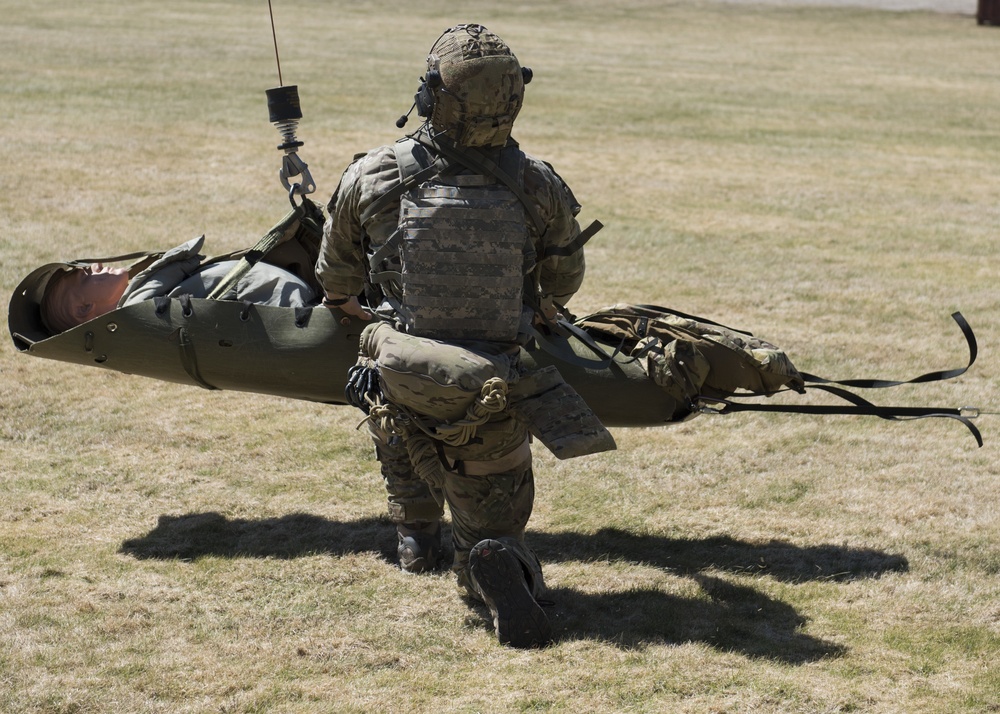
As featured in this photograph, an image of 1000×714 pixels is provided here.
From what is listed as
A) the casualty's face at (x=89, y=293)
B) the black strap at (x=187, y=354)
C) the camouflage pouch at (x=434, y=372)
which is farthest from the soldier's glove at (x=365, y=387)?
the casualty's face at (x=89, y=293)

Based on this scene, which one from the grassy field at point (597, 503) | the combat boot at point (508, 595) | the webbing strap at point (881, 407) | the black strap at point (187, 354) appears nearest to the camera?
the grassy field at point (597, 503)

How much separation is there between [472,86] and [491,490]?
1679mm

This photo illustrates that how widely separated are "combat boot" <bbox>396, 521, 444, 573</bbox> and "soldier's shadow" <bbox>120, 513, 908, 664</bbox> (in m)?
0.16

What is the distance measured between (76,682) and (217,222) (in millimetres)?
7981

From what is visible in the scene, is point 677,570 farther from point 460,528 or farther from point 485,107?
point 485,107

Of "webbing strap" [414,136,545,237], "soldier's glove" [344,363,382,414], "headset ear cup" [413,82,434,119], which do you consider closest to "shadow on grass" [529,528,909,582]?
"soldier's glove" [344,363,382,414]

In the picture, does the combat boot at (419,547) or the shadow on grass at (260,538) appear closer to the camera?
the combat boot at (419,547)

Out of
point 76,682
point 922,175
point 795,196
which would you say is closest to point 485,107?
point 76,682

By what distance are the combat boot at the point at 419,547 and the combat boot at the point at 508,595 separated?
29.6 inches

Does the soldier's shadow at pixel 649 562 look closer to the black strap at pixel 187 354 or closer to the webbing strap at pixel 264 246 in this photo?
the black strap at pixel 187 354

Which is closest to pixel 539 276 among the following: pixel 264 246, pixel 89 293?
pixel 264 246

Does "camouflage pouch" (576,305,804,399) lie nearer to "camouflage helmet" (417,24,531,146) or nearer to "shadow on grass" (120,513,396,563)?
"camouflage helmet" (417,24,531,146)

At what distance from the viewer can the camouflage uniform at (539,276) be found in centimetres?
495

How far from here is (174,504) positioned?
6344mm
